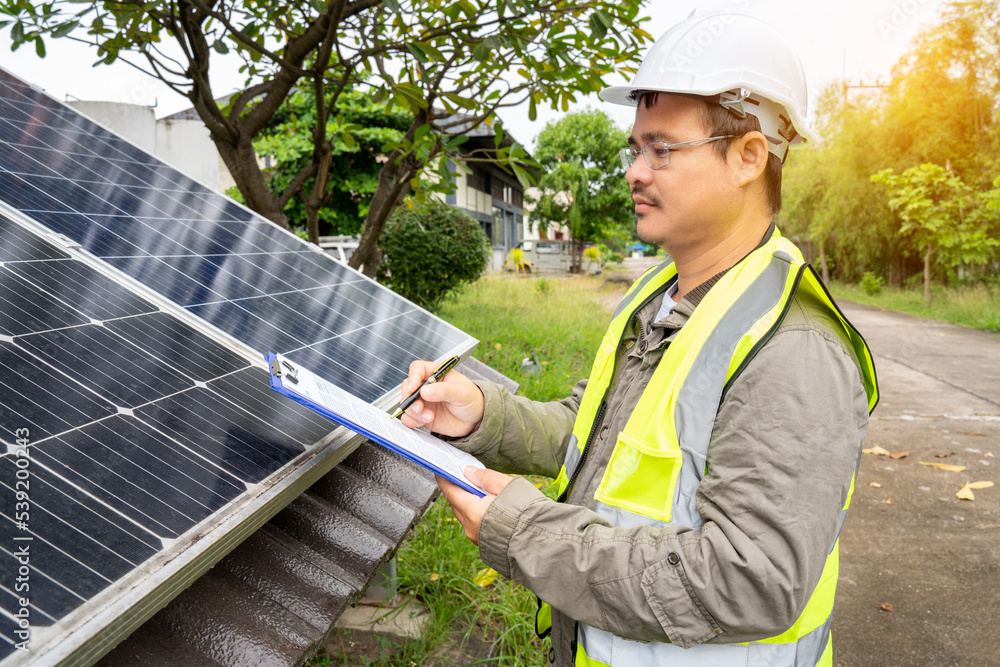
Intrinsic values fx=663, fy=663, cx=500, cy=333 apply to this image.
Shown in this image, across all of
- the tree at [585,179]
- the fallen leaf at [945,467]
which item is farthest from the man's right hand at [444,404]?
the tree at [585,179]

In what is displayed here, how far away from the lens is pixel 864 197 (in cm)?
2209

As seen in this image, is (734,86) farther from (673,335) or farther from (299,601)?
(299,601)

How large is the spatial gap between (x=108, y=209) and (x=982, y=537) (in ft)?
19.9

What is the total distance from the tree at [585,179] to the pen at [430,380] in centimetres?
3797

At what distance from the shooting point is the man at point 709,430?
1.27m

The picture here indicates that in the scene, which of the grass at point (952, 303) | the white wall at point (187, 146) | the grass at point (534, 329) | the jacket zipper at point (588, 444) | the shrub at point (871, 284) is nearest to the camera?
the jacket zipper at point (588, 444)

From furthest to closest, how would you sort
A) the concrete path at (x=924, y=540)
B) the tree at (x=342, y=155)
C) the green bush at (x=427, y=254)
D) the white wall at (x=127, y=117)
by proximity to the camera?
the white wall at (x=127, y=117), the tree at (x=342, y=155), the green bush at (x=427, y=254), the concrete path at (x=924, y=540)

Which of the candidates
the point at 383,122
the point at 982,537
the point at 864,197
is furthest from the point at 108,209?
the point at 864,197

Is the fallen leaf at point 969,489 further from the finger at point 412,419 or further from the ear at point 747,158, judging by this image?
the finger at point 412,419

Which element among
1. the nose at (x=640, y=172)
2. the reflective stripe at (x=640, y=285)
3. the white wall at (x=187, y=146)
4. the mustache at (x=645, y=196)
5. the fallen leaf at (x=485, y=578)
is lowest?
the fallen leaf at (x=485, y=578)

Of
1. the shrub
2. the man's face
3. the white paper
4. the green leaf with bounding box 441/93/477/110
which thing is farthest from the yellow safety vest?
the shrub

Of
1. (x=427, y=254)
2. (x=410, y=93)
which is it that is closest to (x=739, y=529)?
(x=410, y=93)

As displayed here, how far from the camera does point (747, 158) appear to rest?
1624 mm

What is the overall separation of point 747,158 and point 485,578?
2.93 meters
